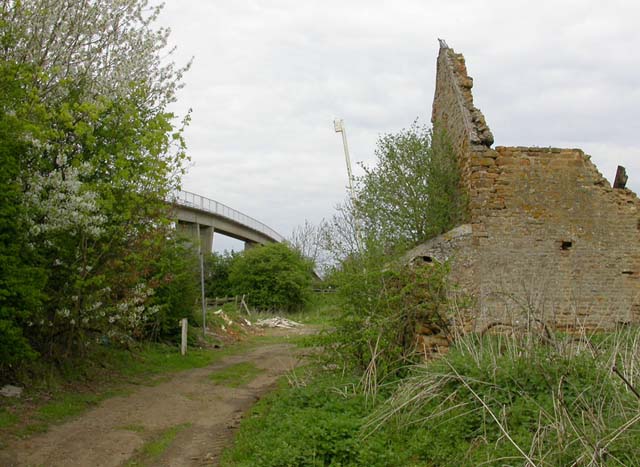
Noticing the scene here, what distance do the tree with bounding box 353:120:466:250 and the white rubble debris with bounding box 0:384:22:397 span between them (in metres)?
7.61

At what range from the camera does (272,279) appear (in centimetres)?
3878

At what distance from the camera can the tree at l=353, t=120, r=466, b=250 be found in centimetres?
1484

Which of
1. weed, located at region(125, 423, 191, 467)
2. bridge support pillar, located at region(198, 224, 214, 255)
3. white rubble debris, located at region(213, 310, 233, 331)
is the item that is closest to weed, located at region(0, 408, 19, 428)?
weed, located at region(125, 423, 191, 467)

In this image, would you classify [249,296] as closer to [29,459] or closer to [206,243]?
[206,243]

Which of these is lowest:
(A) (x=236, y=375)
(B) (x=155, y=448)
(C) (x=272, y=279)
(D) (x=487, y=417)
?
(B) (x=155, y=448)

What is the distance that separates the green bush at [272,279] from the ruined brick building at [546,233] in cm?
2508

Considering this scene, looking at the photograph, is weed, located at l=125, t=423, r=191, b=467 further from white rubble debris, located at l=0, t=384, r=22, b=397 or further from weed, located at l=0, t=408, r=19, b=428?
white rubble debris, located at l=0, t=384, r=22, b=397

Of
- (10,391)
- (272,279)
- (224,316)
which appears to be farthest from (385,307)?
(272,279)

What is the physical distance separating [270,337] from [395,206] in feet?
41.7

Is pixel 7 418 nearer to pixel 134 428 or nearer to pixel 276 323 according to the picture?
pixel 134 428

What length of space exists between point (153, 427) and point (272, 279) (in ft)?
A: 92.6

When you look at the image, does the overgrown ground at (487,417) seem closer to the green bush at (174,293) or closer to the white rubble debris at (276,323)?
the green bush at (174,293)

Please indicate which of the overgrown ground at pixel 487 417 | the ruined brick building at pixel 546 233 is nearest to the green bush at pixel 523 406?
the overgrown ground at pixel 487 417

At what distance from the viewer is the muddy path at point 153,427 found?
344 inches
